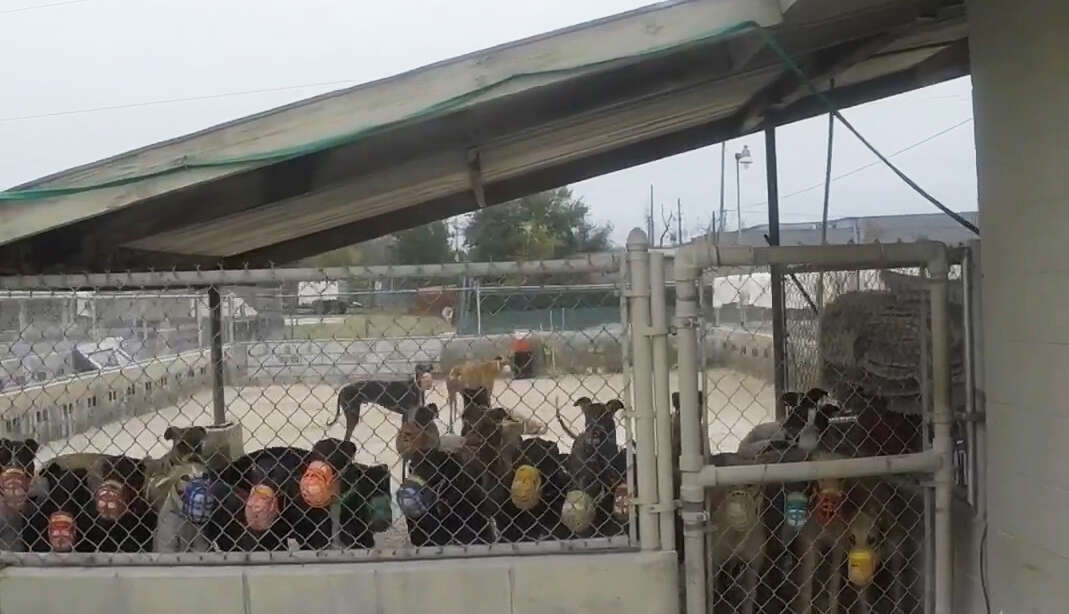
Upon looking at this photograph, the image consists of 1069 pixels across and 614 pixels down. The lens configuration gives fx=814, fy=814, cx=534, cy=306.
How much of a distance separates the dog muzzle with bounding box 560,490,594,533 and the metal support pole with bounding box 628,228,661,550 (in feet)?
1.33

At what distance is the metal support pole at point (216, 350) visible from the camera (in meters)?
4.27

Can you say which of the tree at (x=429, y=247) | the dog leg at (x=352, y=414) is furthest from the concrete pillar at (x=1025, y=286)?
the tree at (x=429, y=247)

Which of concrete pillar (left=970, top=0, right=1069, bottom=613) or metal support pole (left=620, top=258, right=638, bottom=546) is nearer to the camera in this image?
concrete pillar (left=970, top=0, right=1069, bottom=613)

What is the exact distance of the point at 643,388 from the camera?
2.39 metres

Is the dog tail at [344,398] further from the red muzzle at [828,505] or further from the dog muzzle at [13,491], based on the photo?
the red muzzle at [828,505]

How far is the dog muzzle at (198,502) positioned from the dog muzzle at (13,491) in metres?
0.68

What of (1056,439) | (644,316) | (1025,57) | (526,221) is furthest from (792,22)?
(526,221)

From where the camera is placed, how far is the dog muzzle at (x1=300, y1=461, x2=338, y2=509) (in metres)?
2.75

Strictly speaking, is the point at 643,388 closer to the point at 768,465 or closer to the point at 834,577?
the point at 768,465

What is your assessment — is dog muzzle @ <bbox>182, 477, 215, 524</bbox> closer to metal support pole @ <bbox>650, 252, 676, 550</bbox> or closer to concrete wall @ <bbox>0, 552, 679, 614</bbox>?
concrete wall @ <bbox>0, 552, 679, 614</bbox>

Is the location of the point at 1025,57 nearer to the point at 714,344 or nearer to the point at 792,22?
the point at 792,22

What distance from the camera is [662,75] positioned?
291cm

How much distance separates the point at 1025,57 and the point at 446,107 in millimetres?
1557

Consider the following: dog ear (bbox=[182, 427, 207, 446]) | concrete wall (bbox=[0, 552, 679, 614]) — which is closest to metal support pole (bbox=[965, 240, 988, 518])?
concrete wall (bbox=[0, 552, 679, 614])
